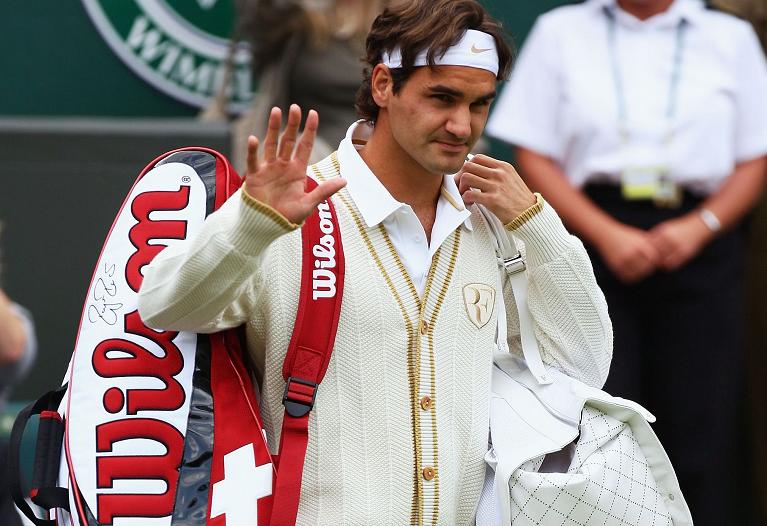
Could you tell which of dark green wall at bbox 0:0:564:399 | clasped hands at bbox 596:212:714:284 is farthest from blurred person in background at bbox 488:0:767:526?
dark green wall at bbox 0:0:564:399

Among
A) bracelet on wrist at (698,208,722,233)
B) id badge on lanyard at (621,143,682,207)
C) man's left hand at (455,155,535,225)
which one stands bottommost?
bracelet on wrist at (698,208,722,233)

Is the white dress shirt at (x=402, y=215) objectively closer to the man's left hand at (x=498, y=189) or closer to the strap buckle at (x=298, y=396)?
the man's left hand at (x=498, y=189)

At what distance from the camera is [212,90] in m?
6.32

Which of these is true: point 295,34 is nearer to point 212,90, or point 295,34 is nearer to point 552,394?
point 212,90

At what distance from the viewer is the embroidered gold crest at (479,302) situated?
3479 mm

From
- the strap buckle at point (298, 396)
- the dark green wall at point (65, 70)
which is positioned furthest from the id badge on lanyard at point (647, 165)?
the strap buckle at point (298, 396)

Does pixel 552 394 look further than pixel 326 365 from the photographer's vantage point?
Yes

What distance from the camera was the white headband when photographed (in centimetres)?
343

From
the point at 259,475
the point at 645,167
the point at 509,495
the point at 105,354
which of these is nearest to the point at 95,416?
the point at 105,354

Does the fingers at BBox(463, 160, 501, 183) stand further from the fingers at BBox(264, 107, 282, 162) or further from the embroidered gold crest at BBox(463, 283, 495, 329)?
the fingers at BBox(264, 107, 282, 162)

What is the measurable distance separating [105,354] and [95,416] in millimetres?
123

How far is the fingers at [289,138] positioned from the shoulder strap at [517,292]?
69 centimetres

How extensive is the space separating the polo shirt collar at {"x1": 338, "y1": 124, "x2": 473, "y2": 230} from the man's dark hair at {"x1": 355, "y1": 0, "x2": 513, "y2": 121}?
0.53 feet

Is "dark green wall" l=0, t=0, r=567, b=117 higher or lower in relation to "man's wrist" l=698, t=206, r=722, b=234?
higher
